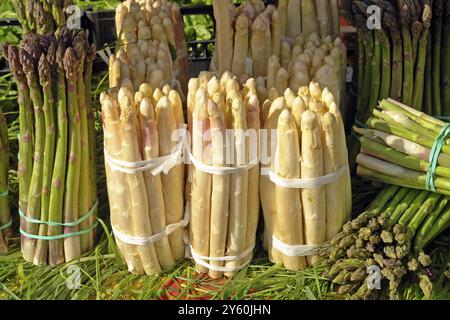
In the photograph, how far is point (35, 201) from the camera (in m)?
2.92

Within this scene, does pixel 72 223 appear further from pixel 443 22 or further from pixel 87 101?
pixel 443 22

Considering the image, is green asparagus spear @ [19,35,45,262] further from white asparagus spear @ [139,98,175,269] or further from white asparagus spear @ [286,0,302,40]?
white asparagus spear @ [286,0,302,40]

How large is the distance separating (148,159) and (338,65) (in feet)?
4.42

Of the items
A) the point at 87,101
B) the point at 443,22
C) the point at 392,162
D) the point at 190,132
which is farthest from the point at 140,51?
the point at 443,22

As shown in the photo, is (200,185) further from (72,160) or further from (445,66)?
(445,66)

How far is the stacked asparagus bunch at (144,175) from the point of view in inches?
103

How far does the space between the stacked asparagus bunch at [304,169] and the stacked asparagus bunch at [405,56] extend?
0.83m

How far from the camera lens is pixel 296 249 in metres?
2.80

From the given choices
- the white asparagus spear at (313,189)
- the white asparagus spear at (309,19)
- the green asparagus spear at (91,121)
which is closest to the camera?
the white asparagus spear at (313,189)

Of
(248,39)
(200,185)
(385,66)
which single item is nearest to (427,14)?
(385,66)

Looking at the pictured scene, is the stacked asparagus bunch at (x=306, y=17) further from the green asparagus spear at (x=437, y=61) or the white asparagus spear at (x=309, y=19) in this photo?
the green asparagus spear at (x=437, y=61)

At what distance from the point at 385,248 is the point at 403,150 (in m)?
0.55

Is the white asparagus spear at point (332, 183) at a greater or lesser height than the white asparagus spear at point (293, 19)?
lesser

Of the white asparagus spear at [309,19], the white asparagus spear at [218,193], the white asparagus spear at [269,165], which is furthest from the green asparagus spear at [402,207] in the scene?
the white asparagus spear at [309,19]
